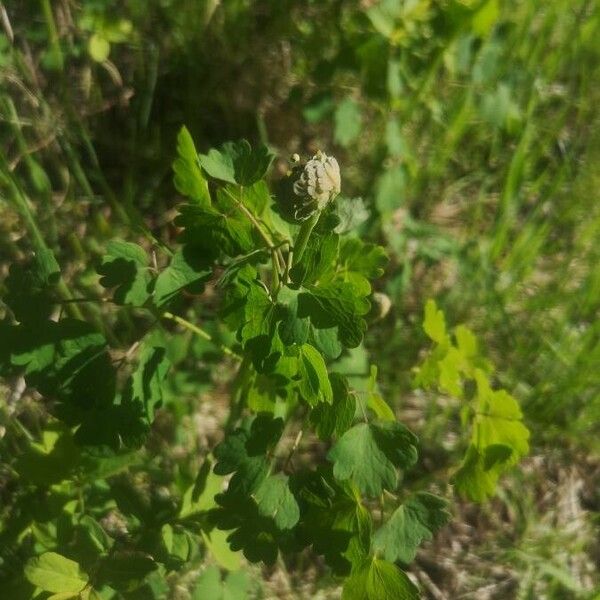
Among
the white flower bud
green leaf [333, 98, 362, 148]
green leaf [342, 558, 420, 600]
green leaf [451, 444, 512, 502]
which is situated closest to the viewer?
the white flower bud

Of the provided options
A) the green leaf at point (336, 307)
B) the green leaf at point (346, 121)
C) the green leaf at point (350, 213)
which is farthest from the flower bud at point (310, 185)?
the green leaf at point (346, 121)

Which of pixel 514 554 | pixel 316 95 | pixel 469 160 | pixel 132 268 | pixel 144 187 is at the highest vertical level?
pixel 132 268

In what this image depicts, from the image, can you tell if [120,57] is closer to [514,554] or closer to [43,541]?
[43,541]

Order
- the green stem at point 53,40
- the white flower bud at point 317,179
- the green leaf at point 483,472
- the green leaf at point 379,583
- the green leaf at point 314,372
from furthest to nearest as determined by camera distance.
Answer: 1. the green stem at point 53,40
2. the green leaf at point 483,472
3. the green leaf at point 379,583
4. the green leaf at point 314,372
5. the white flower bud at point 317,179

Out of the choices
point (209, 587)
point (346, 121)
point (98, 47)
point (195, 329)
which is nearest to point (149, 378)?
point (195, 329)

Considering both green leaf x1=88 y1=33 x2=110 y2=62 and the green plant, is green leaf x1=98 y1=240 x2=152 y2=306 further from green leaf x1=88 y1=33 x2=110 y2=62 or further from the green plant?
green leaf x1=88 y1=33 x2=110 y2=62

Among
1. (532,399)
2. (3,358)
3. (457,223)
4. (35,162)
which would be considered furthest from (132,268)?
(457,223)

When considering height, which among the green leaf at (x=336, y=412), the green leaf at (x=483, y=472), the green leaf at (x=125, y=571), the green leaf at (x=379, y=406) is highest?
the green leaf at (x=336, y=412)

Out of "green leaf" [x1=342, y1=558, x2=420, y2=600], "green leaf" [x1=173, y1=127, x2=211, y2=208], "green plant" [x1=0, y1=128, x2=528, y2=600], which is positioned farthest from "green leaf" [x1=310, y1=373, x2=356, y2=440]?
"green leaf" [x1=173, y1=127, x2=211, y2=208]

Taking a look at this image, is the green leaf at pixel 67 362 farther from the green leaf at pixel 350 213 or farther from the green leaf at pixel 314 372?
the green leaf at pixel 350 213
